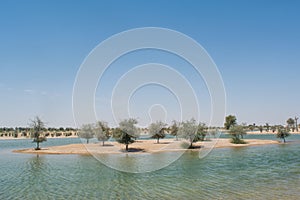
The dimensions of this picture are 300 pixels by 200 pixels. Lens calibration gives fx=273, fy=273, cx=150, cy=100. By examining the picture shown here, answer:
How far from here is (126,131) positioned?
6806 centimetres

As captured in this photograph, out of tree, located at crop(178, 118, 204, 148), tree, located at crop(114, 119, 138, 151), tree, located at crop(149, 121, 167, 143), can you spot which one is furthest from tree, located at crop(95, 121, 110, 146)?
tree, located at crop(178, 118, 204, 148)

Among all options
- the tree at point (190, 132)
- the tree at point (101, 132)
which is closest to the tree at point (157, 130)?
the tree at point (101, 132)

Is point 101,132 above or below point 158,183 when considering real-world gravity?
above

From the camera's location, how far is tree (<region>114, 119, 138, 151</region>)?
68.3m

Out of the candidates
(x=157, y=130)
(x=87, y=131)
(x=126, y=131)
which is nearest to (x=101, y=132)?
(x=87, y=131)

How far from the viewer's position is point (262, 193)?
24.7 m

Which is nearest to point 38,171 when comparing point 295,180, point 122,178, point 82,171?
point 82,171

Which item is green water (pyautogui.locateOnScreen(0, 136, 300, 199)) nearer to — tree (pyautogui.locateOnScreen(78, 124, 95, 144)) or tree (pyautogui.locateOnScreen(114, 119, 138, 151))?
tree (pyautogui.locateOnScreen(114, 119, 138, 151))

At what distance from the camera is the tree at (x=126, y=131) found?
68.3 m

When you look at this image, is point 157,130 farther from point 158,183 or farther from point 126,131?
point 158,183

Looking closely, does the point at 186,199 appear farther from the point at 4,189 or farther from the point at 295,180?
the point at 4,189

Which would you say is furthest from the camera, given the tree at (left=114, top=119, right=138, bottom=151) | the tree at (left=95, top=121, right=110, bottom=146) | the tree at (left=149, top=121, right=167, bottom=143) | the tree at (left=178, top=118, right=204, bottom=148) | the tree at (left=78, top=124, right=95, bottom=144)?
the tree at (left=149, top=121, right=167, bottom=143)

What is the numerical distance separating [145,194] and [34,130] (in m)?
63.6

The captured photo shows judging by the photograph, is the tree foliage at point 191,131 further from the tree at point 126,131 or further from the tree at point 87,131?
the tree at point 87,131
